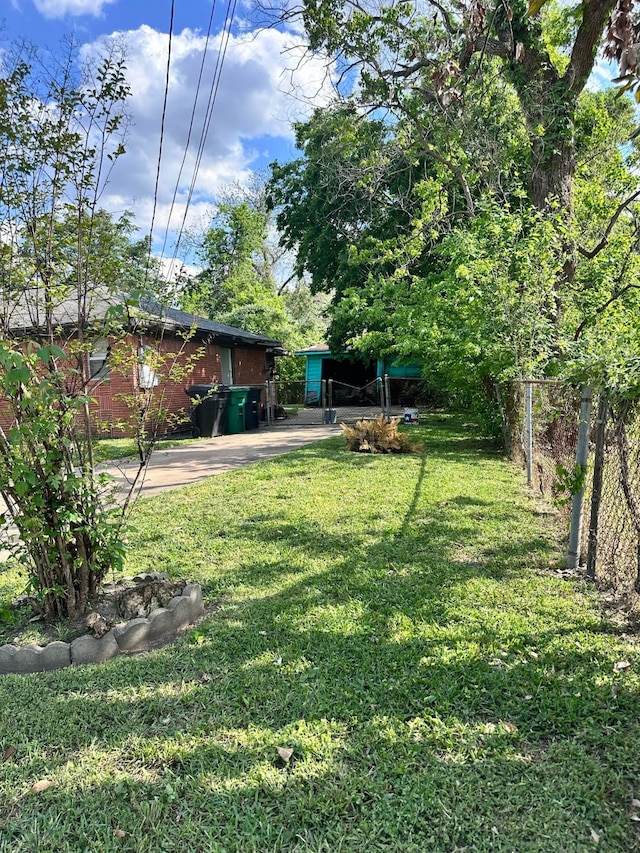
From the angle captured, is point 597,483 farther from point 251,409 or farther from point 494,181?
point 251,409

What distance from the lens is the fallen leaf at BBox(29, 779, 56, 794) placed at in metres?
1.92

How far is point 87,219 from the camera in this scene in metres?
3.07

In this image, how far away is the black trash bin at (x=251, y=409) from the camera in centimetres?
1448

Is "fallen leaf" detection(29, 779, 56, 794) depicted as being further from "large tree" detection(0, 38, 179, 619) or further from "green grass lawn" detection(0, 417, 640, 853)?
"large tree" detection(0, 38, 179, 619)

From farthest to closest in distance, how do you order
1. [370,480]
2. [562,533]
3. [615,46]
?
[370,480]
[562,533]
[615,46]

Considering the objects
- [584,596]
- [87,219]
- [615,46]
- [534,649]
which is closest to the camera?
[615,46]

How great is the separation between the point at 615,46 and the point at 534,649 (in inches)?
120

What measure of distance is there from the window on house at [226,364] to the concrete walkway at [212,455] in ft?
10.4

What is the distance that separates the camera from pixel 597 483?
3.61m

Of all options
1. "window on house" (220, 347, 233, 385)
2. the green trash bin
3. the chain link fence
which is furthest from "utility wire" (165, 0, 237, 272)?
"window on house" (220, 347, 233, 385)

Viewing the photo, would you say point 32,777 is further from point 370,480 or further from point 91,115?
point 370,480

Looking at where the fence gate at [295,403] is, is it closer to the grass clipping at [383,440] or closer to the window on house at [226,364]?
the window on house at [226,364]

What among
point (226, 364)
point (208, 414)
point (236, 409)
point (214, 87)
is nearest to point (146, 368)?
point (214, 87)

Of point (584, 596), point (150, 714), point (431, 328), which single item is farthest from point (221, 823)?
point (431, 328)
